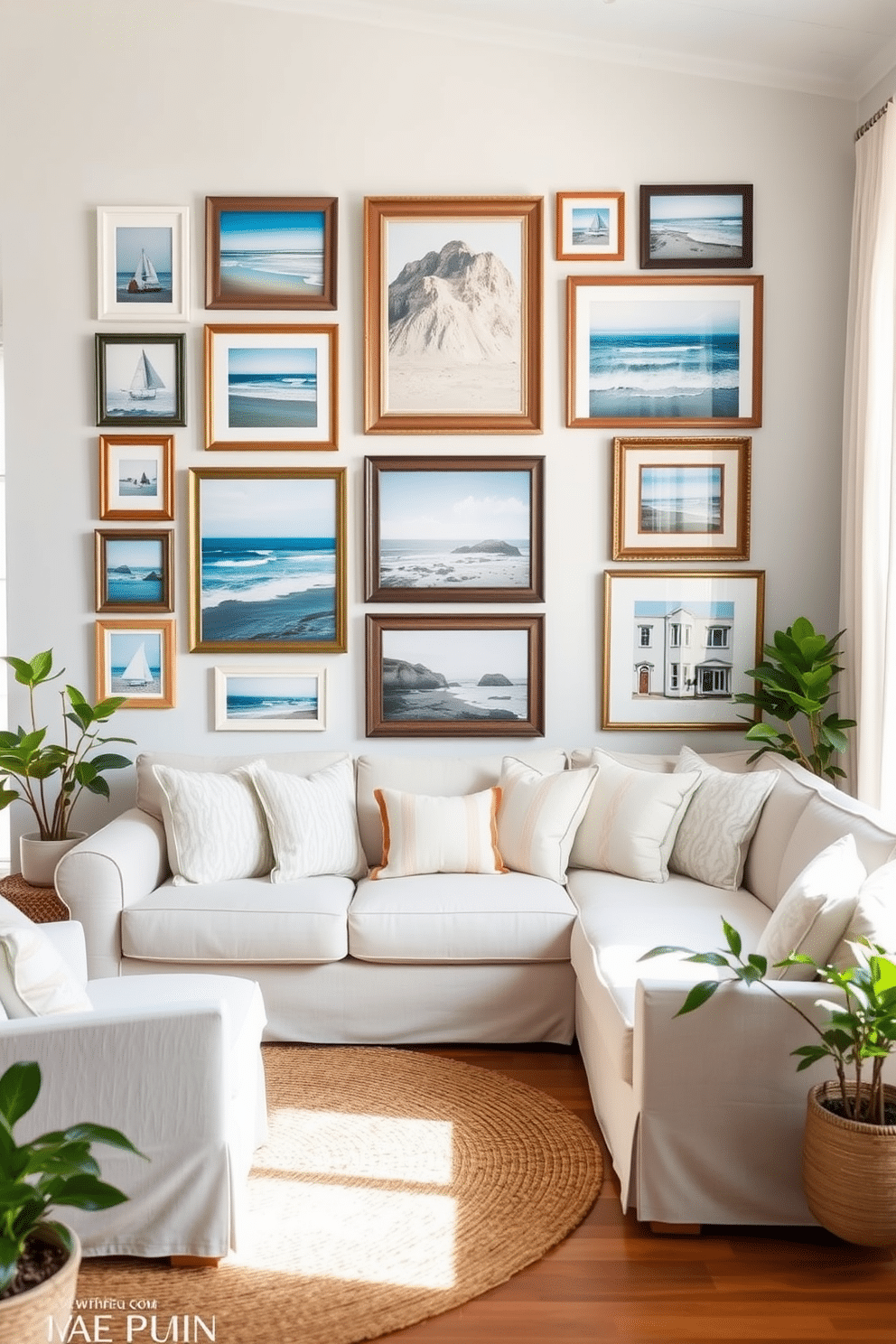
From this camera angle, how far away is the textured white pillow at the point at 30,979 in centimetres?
219

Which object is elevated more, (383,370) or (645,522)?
(383,370)

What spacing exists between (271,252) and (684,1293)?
354 centimetres

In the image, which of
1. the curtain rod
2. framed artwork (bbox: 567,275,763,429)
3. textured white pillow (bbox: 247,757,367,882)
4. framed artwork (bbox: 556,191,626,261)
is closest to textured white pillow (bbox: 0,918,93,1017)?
textured white pillow (bbox: 247,757,367,882)

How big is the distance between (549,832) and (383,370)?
1807 millimetres

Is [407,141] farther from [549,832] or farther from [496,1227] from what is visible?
[496,1227]

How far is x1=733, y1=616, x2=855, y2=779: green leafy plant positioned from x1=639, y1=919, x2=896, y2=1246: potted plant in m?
1.65

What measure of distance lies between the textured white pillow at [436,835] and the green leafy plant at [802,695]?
39.4 inches

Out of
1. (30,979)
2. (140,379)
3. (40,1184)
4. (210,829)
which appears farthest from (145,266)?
(40,1184)

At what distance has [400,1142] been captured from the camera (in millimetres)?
2746

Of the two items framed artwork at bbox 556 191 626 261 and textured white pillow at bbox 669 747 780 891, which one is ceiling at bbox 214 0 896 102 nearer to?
framed artwork at bbox 556 191 626 261

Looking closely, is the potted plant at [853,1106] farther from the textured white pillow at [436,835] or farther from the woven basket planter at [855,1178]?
the textured white pillow at [436,835]

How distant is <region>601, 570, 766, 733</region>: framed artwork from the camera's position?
416 centimetres

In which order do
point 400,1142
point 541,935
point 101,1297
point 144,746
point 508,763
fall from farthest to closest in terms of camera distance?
1. point 144,746
2. point 508,763
3. point 541,935
4. point 400,1142
5. point 101,1297

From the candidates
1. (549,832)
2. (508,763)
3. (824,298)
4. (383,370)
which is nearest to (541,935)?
(549,832)
